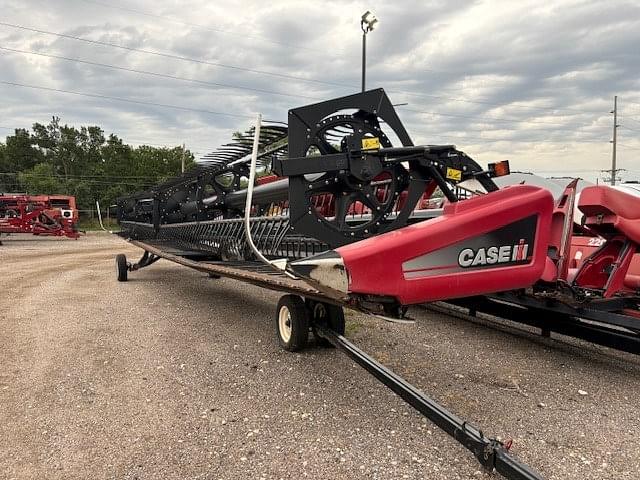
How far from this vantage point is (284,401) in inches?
138

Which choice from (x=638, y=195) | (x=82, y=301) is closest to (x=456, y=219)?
(x=638, y=195)

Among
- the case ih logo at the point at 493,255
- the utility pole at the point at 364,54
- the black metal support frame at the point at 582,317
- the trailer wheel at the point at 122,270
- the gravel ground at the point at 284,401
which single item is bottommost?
the gravel ground at the point at 284,401

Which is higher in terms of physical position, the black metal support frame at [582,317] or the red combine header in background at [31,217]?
the red combine header in background at [31,217]

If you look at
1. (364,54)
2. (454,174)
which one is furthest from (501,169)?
(364,54)

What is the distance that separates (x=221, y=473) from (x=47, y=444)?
1082 mm

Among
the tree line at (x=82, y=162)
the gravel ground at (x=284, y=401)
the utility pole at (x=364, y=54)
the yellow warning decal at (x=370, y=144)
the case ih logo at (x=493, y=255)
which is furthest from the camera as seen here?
the tree line at (x=82, y=162)

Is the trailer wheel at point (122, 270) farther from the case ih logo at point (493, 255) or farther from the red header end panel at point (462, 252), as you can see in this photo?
the case ih logo at point (493, 255)

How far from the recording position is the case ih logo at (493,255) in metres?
3.03

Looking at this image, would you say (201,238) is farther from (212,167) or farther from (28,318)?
(28,318)

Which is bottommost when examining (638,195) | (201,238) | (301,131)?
(201,238)

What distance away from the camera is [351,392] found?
3.64 m

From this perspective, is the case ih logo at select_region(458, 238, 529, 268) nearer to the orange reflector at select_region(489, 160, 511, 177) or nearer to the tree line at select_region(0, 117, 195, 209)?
the orange reflector at select_region(489, 160, 511, 177)

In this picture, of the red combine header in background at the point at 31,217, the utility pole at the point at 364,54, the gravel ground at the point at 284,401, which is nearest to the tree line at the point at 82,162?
the red combine header in background at the point at 31,217

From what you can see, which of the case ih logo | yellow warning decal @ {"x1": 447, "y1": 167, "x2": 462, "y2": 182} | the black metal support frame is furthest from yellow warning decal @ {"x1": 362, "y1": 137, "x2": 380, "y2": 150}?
the black metal support frame
